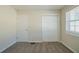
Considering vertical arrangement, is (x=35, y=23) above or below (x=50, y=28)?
above

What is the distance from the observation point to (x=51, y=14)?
8.16 m

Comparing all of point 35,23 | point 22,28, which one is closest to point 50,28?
point 35,23

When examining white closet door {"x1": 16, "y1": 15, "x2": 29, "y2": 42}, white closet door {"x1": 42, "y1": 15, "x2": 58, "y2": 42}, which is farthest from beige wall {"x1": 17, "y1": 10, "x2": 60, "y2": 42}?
white closet door {"x1": 42, "y1": 15, "x2": 58, "y2": 42}

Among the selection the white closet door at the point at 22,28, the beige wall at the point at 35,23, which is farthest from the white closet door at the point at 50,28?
the white closet door at the point at 22,28

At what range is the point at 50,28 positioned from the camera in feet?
27.0

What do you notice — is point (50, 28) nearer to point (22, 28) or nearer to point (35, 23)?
point (35, 23)

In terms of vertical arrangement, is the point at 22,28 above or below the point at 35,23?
below

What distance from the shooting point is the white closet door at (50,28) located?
817cm

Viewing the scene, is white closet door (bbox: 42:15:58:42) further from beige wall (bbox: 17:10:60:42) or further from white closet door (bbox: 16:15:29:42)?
white closet door (bbox: 16:15:29:42)

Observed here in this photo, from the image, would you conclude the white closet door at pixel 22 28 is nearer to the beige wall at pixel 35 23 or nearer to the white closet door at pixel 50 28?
the beige wall at pixel 35 23

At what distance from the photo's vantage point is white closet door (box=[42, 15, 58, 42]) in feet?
26.8
